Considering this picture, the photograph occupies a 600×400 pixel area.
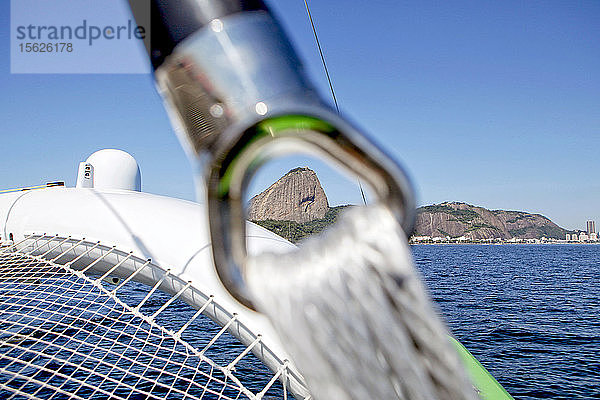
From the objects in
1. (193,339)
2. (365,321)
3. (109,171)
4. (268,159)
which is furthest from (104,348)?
(193,339)

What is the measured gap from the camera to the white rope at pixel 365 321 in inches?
23.6

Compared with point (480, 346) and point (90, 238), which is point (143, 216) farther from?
point (480, 346)

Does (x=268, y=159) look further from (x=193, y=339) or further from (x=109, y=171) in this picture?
(x=193, y=339)

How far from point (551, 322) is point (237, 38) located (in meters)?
18.4

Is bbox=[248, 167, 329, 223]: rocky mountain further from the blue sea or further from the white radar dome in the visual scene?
the white radar dome

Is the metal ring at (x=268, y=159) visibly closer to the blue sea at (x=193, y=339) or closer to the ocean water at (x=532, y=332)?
the ocean water at (x=532, y=332)

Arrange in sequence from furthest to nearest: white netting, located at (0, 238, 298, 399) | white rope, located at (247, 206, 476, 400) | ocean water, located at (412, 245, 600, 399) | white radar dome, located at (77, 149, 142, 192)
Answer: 1. ocean water, located at (412, 245, 600, 399)
2. white radar dome, located at (77, 149, 142, 192)
3. white netting, located at (0, 238, 298, 399)
4. white rope, located at (247, 206, 476, 400)

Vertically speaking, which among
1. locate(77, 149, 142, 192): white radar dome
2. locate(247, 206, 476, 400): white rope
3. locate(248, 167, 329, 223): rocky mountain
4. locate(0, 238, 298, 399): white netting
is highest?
locate(77, 149, 142, 192): white radar dome

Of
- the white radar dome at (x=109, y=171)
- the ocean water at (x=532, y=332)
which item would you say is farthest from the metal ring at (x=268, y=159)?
the white radar dome at (x=109, y=171)

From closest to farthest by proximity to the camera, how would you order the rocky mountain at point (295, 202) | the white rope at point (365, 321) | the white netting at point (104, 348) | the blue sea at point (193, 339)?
the white rope at point (365, 321)
the rocky mountain at point (295, 202)
the white netting at point (104, 348)
the blue sea at point (193, 339)

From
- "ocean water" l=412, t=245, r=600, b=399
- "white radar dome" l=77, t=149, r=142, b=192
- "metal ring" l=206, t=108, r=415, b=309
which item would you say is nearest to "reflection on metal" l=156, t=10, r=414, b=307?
"metal ring" l=206, t=108, r=415, b=309

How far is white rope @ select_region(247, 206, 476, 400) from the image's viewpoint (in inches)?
23.6

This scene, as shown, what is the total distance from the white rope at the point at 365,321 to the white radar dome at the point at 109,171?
6148 millimetres

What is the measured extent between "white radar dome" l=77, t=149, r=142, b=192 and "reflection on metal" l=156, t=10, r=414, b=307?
20.2 ft
